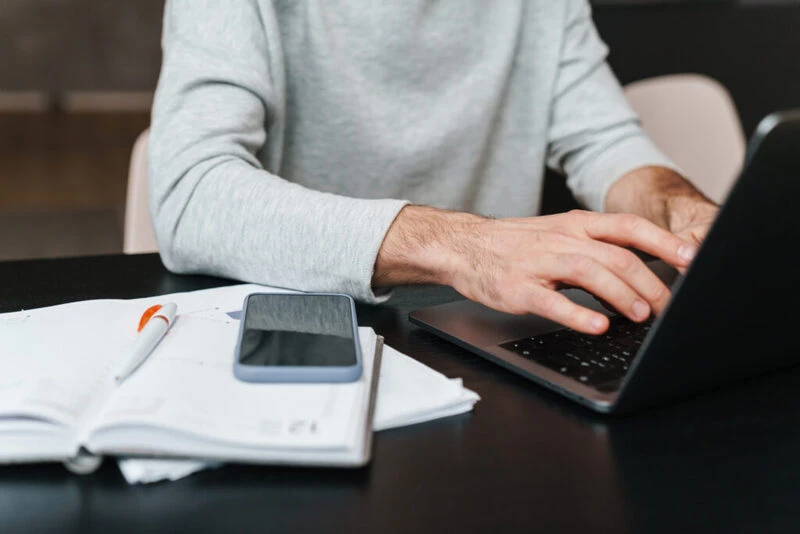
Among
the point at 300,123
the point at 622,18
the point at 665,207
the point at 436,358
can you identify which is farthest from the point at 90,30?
the point at 436,358

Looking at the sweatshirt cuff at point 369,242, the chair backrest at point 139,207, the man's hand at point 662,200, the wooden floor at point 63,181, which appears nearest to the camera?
the sweatshirt cuff at point 369,242

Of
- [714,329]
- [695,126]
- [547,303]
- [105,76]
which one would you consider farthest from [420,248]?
[105,76]

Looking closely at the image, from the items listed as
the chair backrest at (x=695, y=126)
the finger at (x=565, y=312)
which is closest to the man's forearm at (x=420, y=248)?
the finger at (x=565, y=312)

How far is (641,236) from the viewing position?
0.66 m

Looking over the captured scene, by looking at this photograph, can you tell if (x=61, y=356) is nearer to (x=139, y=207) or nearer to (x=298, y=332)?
(x=298, y=332)

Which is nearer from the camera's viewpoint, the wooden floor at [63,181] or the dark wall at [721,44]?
the dark wall at [721,44]

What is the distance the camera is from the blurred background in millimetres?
2035

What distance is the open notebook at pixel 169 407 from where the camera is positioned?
0.43 m

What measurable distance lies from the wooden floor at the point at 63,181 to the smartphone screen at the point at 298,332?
2671 millimetres

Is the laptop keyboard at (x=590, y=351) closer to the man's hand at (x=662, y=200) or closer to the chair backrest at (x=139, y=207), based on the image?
the man's hand at (x=662, y=200)

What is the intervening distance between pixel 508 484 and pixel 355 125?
0.80m

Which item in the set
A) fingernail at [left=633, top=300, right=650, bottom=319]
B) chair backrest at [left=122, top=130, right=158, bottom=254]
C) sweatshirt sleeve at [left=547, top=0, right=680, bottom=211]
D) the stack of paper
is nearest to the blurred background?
sweatshirt sleeve at [left=547, top=0, right=680, bottom=211]

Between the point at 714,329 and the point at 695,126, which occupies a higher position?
the point at 714,329

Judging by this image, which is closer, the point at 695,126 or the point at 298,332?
the point at 298,332
